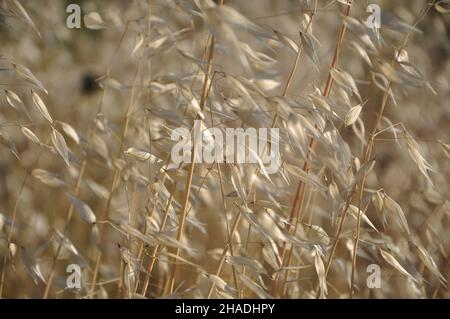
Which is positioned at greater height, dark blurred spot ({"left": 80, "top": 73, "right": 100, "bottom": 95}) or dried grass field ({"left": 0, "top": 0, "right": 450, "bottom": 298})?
dark blurred spot ({"left": 80, "top": 73, "right": 100, "bottom": 95})

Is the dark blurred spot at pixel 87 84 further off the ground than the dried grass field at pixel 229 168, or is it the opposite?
the dark blurred spot at pixel 87 84

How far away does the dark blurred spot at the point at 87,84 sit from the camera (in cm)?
218

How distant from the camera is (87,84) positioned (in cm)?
221

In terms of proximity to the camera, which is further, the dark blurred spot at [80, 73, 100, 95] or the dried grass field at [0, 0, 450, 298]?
the dark blurred spot at [80, 73, 100, 95]

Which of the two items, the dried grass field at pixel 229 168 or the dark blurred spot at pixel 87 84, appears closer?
the dried grass field at pixel 229 168

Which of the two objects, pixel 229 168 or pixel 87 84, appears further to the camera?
pixel 87 84

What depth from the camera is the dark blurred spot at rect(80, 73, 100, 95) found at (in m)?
2.18

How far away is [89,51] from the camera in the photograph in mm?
2484

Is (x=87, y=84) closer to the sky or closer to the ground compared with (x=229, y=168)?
closer to the sky
